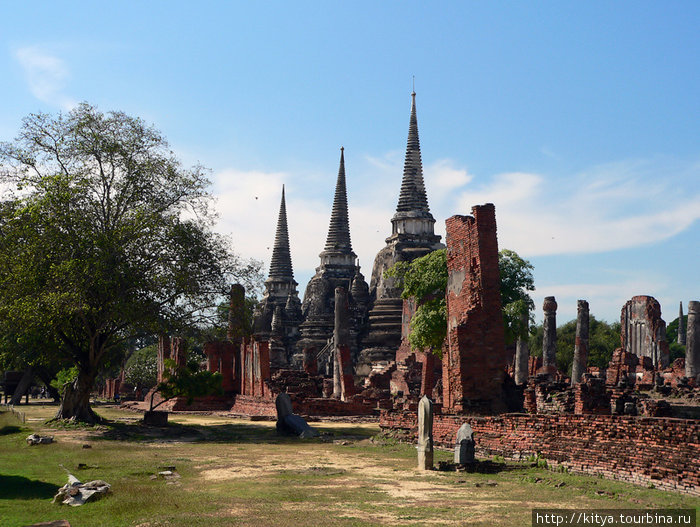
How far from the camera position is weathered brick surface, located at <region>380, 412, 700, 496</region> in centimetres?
922

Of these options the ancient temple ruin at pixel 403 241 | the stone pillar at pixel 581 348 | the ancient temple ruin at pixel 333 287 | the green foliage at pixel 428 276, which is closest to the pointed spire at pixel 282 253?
the ancient temple ruin at pixel 333 287

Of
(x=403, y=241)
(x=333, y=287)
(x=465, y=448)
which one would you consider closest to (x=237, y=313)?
(x=465, y=448)

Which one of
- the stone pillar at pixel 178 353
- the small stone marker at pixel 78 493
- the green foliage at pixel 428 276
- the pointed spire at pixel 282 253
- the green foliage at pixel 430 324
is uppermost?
the pointed spire at pixel 282 253

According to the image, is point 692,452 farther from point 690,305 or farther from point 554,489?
point 690,305

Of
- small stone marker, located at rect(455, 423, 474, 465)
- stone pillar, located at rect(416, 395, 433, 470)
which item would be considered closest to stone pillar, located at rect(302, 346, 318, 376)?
stone pillar, located at rect(416, 395, 433, 470)

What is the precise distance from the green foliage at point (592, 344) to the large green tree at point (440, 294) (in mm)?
19312

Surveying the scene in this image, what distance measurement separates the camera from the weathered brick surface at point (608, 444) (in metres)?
9.22

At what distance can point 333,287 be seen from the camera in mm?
58500

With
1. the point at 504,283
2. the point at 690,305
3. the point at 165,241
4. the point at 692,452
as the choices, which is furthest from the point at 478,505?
the point at 690,305

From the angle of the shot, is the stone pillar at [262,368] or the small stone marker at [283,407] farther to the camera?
the stone pillar at [262,368]

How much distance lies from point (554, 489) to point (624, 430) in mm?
1526

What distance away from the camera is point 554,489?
9680 mm

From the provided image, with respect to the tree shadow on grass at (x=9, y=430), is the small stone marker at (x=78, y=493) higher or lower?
higher

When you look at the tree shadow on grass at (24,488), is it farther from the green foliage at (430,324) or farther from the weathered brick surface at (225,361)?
the weathered brick surface at (225,361)
